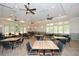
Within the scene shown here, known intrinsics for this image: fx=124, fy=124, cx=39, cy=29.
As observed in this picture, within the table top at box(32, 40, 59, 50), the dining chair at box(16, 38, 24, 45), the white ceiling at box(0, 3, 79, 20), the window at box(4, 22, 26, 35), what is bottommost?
the table top at box(32, 40, 59, 50)

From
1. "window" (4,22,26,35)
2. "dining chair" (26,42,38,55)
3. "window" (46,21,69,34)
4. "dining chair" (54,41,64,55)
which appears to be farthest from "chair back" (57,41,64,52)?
"window" (4,22,26,35)

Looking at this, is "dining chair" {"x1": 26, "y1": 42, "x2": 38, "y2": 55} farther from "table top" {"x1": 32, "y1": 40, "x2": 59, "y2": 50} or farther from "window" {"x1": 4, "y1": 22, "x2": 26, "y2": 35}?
"window" {"x1": 4, "y1": 22, "x2": 26, "y2": 35}

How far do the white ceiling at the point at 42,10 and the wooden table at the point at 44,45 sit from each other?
557 mm

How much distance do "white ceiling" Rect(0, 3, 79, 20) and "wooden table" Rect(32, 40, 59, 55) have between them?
0.56 metres

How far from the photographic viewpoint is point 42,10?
9.29ft

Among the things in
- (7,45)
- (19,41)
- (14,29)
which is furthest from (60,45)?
(7,45)

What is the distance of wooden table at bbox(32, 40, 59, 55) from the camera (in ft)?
9.29

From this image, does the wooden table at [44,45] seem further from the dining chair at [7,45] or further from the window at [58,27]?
the dining chair at [7,45]

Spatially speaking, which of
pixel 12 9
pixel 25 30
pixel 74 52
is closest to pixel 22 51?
pixel 25 30

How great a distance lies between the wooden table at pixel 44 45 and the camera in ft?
9.29

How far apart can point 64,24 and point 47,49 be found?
69 cm

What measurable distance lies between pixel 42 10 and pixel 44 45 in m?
0.81

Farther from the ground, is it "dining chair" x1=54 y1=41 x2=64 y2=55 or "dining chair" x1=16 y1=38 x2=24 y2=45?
→ "dining chair" x1=16 y1=38 x2=24 y2=45

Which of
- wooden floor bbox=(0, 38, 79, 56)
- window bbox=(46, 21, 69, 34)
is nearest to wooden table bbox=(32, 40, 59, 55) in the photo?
wooden floor bbox=(0, 38, 79, 56)
